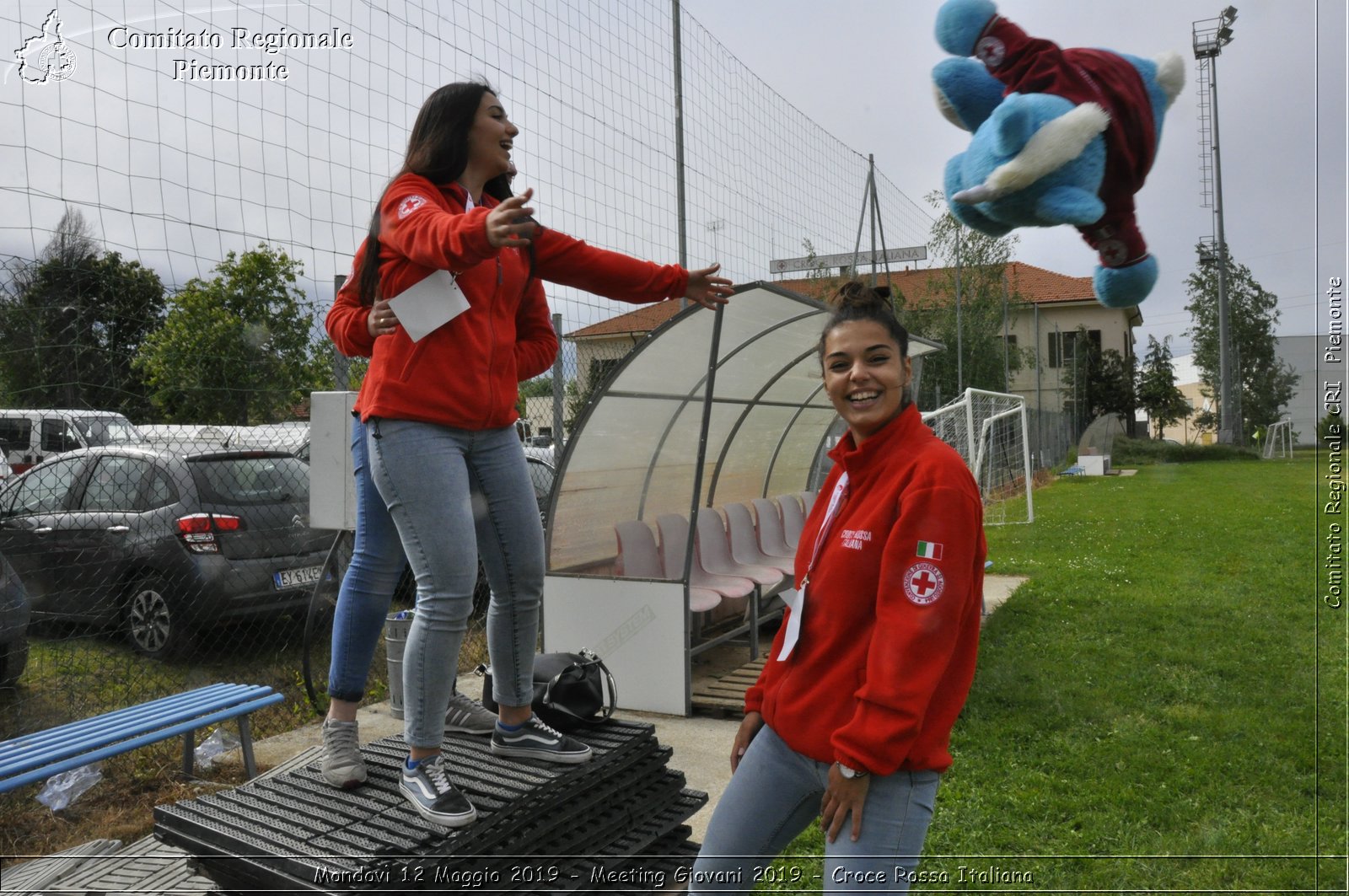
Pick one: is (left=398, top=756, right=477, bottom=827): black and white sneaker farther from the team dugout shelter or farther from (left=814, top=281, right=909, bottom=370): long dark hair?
the team dugout shelter

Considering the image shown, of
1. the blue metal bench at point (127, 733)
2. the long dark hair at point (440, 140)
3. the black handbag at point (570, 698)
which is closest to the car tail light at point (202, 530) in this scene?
the blue metal bench at point (127, 733)

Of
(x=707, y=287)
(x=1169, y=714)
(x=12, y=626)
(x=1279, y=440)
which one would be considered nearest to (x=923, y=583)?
(x=1279, y=440)

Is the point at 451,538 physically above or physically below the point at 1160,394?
below

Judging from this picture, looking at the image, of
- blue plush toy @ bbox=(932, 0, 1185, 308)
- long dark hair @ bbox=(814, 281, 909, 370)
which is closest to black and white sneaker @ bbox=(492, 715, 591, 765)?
long dark hair @ bbox=(814, 281, 909, 370)

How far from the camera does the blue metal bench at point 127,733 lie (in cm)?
296

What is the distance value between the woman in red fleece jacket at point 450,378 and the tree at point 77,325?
2127mm

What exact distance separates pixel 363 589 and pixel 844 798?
5.08ft

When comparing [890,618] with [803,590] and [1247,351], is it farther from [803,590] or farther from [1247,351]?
[1247,351]

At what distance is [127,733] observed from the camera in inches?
127

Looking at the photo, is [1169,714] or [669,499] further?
[669,499]

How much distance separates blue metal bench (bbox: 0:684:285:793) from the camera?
296 cm

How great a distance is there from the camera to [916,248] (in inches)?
46.6

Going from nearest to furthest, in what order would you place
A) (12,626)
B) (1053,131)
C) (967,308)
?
(1053,131) → (967,308) → (12,626)

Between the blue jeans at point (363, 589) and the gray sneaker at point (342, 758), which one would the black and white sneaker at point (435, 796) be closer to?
the gray sneaker at point (342, 758)
